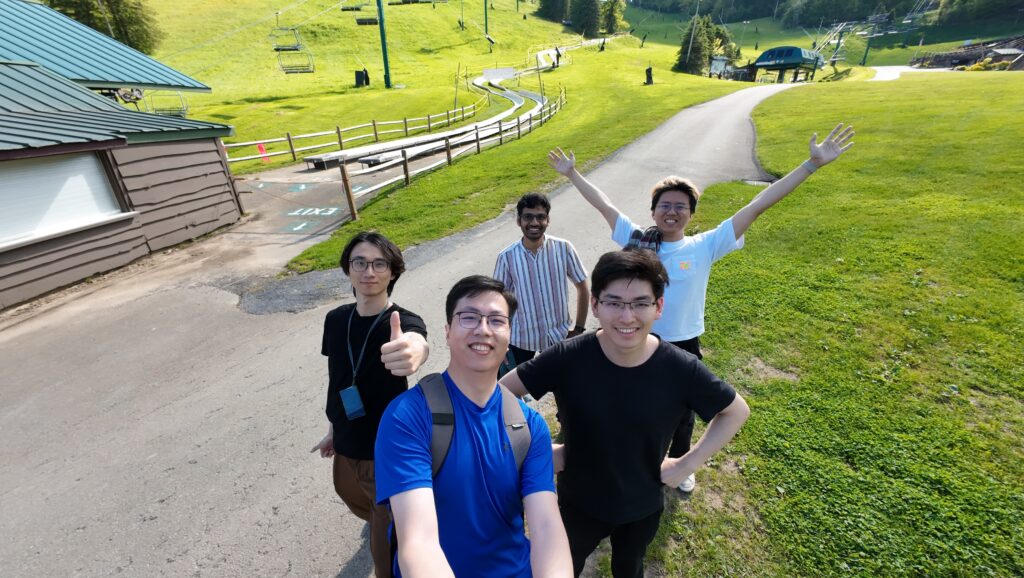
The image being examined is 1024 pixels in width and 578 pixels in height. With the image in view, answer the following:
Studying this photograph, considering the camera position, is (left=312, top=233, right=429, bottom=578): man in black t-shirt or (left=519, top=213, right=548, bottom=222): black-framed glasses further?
(left=519, top=213, right=548, bottom=222): black-framed glasses

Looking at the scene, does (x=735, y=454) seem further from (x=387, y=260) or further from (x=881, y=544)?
(x=387, y=260)

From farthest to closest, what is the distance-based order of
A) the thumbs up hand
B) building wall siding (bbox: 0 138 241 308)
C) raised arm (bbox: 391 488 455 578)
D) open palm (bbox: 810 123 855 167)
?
building wall siding (bbox: 0 138 241 308)
open palm (bbox: 810 123 855 167)
the thumbs up hand
raised arm (bbox: 391 488 455 578)

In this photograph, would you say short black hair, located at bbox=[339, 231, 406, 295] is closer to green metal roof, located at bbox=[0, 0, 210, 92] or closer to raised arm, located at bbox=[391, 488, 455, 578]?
raised arm, located at bbox=[391, 488, 455, 578]

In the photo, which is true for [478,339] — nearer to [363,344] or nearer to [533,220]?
[363,344]

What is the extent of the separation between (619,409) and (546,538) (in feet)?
2.19

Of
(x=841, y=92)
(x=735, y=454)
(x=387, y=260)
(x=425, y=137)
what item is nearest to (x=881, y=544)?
(x=735, y=454)

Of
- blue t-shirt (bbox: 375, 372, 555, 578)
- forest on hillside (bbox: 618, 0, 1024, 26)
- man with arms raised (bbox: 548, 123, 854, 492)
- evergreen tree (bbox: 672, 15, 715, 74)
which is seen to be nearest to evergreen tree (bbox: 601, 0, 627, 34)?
evergreen tree (bbox: 672, 15, 715, 74)

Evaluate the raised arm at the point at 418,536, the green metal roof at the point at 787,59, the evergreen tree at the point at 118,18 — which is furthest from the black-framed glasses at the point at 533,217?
the green metal roof at the point at 787,59

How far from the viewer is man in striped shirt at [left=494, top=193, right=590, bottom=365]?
3.66 metres

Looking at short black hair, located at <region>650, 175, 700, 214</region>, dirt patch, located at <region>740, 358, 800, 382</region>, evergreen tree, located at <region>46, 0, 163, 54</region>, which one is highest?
evergreen tree, located at <region>46, 0, 163, 54</region>

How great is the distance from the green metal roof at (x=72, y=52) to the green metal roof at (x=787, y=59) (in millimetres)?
59048

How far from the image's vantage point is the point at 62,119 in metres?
9.30

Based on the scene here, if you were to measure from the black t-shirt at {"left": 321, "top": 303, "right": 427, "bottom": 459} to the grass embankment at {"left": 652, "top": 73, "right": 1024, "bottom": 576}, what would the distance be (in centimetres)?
231

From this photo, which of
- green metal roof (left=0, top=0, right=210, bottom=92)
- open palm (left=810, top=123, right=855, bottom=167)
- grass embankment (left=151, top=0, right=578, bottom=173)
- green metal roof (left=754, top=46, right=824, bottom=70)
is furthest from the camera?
green metal roof (left=754, top=46, right=824, bottom=70)
